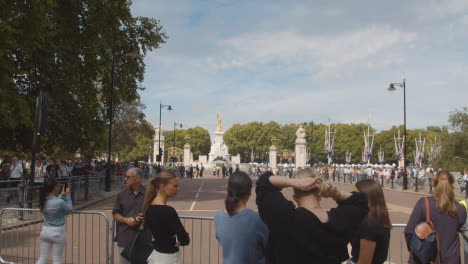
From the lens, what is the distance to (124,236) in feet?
18.2

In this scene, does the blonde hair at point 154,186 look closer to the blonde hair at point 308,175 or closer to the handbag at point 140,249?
the handbag at point 140,249

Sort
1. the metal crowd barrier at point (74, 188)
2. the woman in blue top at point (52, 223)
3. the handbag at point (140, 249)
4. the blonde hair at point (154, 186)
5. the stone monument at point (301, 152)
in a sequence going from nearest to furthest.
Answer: the blonde hair at point (154, 186) → the handbag at point (140, 249) → the woman in blue top at point (52, 223) → the metal crowd barrier at point (74, 188) → the stone monument at point (301, 152)

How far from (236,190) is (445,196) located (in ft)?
8.23

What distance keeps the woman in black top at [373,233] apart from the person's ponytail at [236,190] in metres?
1.04

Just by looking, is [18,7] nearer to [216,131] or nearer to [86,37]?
[86,37]

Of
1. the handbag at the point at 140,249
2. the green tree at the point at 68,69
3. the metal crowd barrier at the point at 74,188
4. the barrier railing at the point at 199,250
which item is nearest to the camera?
the handbag at the point at 140,249

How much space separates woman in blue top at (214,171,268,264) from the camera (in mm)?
3818

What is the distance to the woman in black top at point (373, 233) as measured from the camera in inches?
152

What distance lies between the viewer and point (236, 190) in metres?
3.86

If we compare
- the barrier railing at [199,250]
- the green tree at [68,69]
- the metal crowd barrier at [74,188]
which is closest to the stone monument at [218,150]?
the metal crowd barrier at [74,188]

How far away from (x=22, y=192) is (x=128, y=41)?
15168 millimetres

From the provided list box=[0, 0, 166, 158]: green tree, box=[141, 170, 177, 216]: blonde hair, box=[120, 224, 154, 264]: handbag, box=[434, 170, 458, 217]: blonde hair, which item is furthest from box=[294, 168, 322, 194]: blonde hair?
box=[0, 0, 166, 158]: green tree

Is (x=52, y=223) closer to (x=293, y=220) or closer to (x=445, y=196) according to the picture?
(x=293, y=220)

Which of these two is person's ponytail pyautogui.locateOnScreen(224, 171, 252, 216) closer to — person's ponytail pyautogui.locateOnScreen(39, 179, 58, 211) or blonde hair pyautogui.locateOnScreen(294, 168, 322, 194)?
blonde hair pyautogui.locateOnScreen(294, 168, 322, 194)
